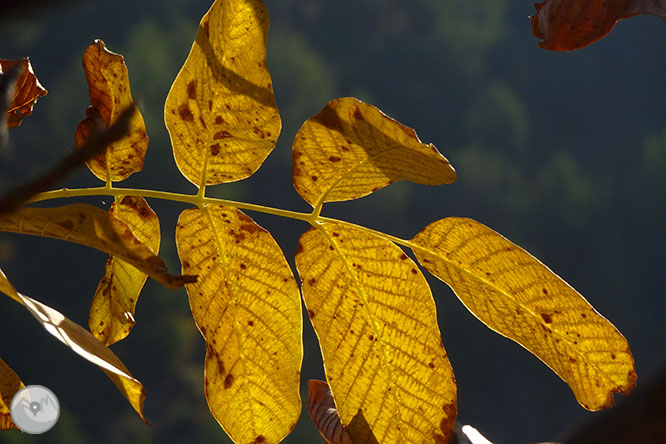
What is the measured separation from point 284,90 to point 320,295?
7903 millimetres

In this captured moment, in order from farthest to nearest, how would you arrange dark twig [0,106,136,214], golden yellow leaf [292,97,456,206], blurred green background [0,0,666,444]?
blurred green background [0,0,666,444], golden yellow leaf [292,97,456,206], dark twig [0,106,136,214]

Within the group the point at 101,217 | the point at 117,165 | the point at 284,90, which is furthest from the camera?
the point at 284,90

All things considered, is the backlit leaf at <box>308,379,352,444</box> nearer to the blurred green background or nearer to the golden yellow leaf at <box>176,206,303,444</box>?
the golden yellow leaf at <box>176,206,303,444</box>

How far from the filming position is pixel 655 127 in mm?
8633

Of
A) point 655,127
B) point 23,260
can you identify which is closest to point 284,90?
point 23,260

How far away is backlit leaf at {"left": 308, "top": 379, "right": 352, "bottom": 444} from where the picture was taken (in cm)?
22

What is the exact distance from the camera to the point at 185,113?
0.73ft

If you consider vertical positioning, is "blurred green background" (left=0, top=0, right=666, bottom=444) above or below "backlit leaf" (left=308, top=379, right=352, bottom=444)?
below

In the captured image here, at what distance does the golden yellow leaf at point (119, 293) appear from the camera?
26cm

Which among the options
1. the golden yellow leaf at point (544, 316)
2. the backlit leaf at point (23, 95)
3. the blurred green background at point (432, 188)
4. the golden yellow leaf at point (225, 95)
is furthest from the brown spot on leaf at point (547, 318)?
the blurred green background at point (432, 188)

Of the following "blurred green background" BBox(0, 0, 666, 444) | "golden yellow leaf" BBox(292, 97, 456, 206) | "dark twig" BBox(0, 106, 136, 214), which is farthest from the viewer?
"blurred green background" BBox(0, 0, 666, 444)

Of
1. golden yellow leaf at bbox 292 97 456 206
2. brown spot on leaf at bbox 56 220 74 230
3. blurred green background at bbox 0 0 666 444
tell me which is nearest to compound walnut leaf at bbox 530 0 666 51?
golden yellow leaf at bbox 292 97 456 206

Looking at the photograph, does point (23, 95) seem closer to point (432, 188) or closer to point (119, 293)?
point (119, 293)

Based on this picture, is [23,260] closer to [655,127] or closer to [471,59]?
[471,59]
